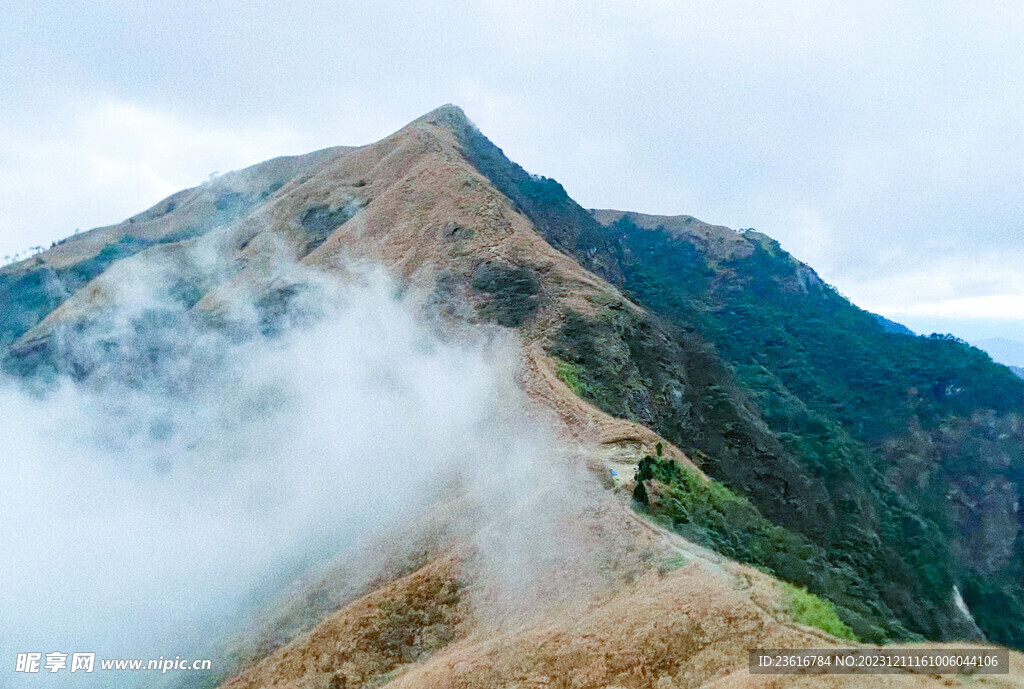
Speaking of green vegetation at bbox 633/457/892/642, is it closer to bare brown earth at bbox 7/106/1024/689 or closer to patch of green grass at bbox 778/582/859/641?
bare brown earth at bbox 7/106/1024/689

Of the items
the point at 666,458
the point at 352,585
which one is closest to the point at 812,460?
the point at 666,458

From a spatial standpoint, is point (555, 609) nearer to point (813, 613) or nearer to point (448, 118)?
point (813, 613)

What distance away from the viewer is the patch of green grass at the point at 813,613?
9195 millimetres

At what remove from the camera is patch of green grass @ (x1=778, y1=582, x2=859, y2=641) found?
920cm

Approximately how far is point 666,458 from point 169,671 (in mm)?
14020

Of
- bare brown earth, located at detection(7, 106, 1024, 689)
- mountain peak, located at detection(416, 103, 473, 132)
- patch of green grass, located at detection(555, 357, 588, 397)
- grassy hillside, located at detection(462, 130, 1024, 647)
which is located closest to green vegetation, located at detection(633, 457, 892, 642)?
grassy hillside, located at detection(462, 130, 1024, 647)

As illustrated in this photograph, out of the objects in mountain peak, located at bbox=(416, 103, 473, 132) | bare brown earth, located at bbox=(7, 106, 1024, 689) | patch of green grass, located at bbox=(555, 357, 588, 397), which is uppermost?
mountain peak, located at bbox=(416, 103, 473, 132)

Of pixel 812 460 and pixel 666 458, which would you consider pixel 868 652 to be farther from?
pixel 812 460

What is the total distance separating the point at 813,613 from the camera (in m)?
9.49

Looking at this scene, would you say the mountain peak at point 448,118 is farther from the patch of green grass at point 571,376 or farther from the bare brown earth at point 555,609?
the patch of green grass at point 571,376

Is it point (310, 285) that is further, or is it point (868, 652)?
point (310, 285)

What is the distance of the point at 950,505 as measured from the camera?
144 feet

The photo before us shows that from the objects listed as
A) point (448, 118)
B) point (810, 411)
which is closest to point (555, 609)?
point (810, 411)

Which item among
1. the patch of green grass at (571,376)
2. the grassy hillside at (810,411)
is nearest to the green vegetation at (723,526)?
the grassy hillside at (810,411)
